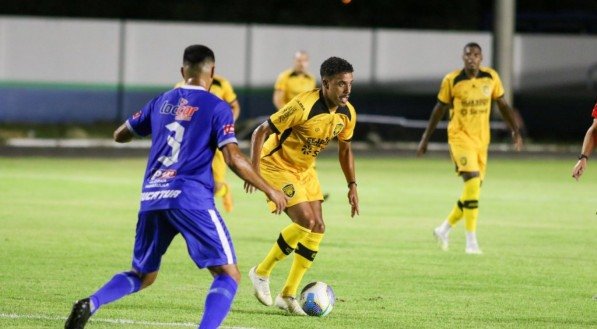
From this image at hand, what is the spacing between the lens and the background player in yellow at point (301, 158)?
10164mm

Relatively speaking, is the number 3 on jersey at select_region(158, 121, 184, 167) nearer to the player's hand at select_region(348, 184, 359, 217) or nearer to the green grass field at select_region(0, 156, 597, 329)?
the green grass field at select_region(0, 156, 597, 329)

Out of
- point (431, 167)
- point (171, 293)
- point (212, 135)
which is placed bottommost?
point (431, 167)

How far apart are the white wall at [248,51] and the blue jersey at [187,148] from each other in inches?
1152

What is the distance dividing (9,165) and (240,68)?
1329 cm

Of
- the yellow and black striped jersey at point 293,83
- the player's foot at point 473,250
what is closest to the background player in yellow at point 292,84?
the yellow and black striped jersey at point 293,83

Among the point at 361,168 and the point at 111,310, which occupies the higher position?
the point at 111,310

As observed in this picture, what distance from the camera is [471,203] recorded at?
14461 mm

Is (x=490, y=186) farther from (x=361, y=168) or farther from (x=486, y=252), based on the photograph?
(x=486, y=252)

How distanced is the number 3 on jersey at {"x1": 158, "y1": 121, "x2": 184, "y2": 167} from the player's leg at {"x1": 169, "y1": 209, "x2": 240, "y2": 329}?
0.98 feet

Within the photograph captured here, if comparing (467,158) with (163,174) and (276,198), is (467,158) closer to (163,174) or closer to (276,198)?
(276,198)

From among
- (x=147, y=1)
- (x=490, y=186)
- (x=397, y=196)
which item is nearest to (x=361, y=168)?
(x=490, y=186)

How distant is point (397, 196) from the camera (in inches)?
853

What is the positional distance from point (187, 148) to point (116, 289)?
952mm

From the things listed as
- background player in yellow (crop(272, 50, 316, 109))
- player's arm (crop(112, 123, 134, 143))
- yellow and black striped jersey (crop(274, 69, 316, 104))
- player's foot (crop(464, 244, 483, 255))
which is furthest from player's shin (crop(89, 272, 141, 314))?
yellow and black striped jersey (crop(274, 69, 316, 104))
